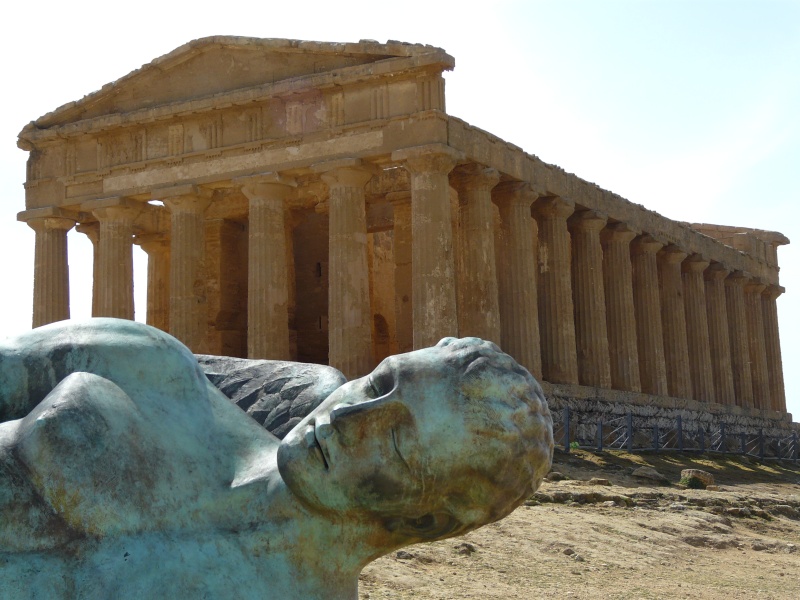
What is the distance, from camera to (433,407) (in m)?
1.74

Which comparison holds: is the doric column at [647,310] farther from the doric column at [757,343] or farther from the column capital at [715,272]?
the doric column at [757,343]

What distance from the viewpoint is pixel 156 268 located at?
102 ft

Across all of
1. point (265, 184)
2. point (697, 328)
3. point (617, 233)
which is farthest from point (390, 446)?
point (697, 328)

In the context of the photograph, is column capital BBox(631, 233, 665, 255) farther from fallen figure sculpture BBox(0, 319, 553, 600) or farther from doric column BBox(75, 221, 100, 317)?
fallen figure sculpture BBox(0, 319, 553, 600)

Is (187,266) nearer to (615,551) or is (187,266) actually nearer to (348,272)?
(348,272)

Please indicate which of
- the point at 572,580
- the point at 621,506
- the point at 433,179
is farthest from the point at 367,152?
the point at 572,580

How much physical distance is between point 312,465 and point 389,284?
2842 centimetres

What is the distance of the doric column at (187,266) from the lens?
84.0 feet

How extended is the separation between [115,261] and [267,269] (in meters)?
4.14

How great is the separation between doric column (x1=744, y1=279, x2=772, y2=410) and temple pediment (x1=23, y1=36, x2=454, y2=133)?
2014 cm

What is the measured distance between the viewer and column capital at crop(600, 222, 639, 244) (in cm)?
→ 2998

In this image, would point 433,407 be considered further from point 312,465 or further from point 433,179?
point 433,179

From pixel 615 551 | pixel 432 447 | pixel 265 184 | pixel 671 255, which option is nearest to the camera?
pixel 432 447

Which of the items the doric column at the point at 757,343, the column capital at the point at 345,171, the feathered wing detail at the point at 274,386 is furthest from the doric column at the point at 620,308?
the feathered wing detail at the point at 274,386
